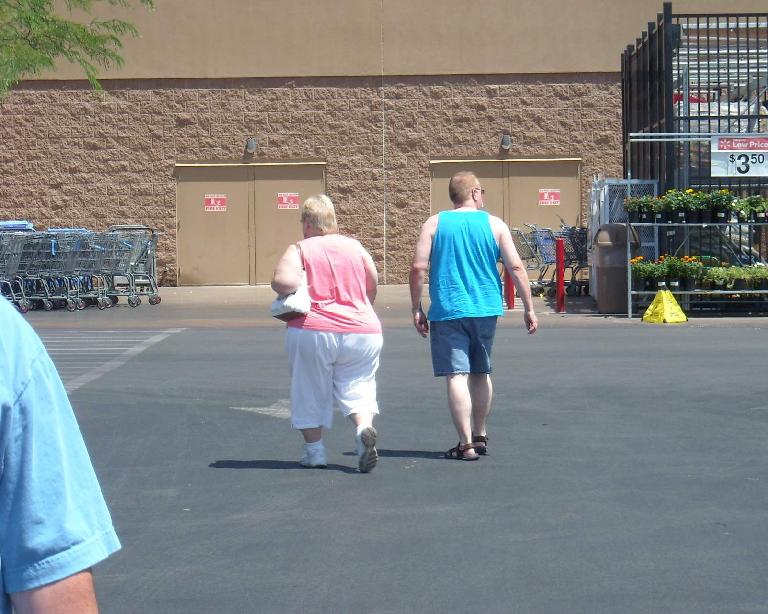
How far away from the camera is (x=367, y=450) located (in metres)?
7.79

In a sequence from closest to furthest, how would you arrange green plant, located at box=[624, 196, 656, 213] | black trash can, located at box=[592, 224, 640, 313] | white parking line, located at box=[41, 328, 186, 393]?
white parking line, located at box=[41, 328, 186, 393]
green plant, located at box=[624, 196, 656, 213]
black trash can, located at box=[592, 224, 640, 313]

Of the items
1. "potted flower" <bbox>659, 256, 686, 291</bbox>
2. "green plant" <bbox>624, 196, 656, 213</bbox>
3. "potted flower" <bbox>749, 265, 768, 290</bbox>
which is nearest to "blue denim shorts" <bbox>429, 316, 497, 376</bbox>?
"green plant" <bbox>624, 196, 656, 213</bbox>

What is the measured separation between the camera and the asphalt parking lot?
547 cm

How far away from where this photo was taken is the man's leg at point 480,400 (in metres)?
8.45

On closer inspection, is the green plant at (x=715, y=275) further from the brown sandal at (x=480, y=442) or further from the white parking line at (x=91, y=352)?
the brown sandal at (x=480, y=442)

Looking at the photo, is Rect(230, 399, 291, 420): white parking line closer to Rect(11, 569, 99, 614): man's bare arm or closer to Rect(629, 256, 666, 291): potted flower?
Rect(11, 569, 99, 614): man's bare arm

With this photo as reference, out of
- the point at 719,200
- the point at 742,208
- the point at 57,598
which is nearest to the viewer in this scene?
the point at 57,598

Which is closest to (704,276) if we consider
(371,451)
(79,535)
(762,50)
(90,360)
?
A: (762,50)

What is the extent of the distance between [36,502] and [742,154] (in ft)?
59.4

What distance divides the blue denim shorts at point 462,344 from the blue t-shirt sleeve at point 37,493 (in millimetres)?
6224

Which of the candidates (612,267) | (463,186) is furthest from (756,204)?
(463,186)

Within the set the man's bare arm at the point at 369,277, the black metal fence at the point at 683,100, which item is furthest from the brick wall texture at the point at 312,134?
the man's bare arm at the point at 369,277

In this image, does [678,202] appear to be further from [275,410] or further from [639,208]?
[275,410]

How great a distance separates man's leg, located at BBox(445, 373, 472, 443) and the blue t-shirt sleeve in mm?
6149
